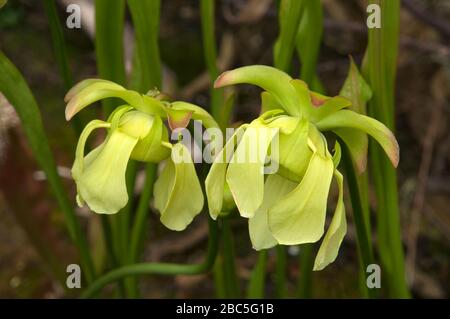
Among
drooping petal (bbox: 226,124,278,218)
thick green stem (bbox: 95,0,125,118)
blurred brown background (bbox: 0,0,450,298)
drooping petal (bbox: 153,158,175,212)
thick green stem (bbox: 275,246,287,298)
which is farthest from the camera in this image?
blurred brown background (bbox: 0,0,450,298)

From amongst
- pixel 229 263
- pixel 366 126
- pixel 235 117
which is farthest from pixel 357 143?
pixel 235 117

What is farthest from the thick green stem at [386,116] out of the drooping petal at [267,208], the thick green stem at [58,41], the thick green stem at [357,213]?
the thick green stem at [58,41]

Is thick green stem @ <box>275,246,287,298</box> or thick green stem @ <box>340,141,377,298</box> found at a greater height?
thick green stem @ <box>340,141,377,298</box>

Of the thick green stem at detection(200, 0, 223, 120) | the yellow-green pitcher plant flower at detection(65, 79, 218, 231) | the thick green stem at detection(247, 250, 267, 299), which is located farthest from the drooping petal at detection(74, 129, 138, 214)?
the thick green stem at detection(247, 250, 267, 299)

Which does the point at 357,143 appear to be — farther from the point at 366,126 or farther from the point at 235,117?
the point at 235,117

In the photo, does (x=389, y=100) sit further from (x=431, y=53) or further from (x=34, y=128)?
(x=431, y=53)

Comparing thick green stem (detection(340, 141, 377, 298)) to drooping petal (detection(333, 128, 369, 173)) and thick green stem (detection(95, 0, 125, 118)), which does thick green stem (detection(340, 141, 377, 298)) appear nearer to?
drooping petal (detection(333, 128, 369, 173))

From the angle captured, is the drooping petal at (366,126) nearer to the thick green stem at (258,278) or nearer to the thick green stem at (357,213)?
the thick green stem at (357,213)
